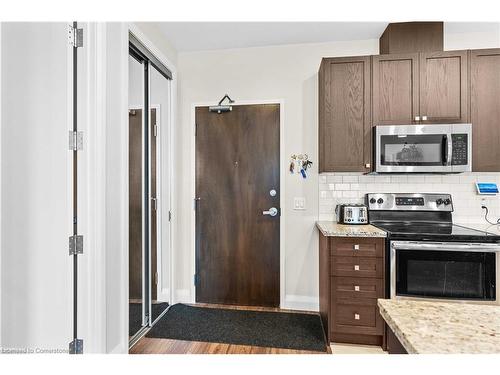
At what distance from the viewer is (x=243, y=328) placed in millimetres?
2469

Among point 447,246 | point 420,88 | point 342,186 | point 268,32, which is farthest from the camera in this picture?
point 342,186

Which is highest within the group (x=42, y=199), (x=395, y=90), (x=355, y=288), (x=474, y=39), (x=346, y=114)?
(x=474, y=39)

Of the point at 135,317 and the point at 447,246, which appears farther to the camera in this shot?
the point at 135,317

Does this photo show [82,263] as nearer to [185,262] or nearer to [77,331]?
[77,331]

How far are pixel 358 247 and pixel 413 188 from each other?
1.04 meters

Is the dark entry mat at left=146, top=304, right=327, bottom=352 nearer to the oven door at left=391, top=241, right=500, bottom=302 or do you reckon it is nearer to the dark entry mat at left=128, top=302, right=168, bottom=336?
the dark entry mat at left=128, top=302, right=168, bottom=336

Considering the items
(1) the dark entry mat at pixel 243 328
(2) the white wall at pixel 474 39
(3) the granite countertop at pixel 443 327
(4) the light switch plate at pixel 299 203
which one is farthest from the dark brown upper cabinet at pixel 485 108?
(3) the granite countertop at pixel 443 327

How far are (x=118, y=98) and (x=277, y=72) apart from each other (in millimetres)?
1687

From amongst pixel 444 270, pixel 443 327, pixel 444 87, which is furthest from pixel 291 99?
pixel 443 327

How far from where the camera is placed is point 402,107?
2.44 metres

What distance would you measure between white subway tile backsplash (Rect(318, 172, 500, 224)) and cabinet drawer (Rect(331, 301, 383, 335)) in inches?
35.7

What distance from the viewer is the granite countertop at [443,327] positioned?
0.56m

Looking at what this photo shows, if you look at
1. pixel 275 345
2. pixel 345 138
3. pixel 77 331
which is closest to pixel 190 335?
pixel 275 345

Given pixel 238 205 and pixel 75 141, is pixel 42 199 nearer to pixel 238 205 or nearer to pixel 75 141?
pixel 75 141
